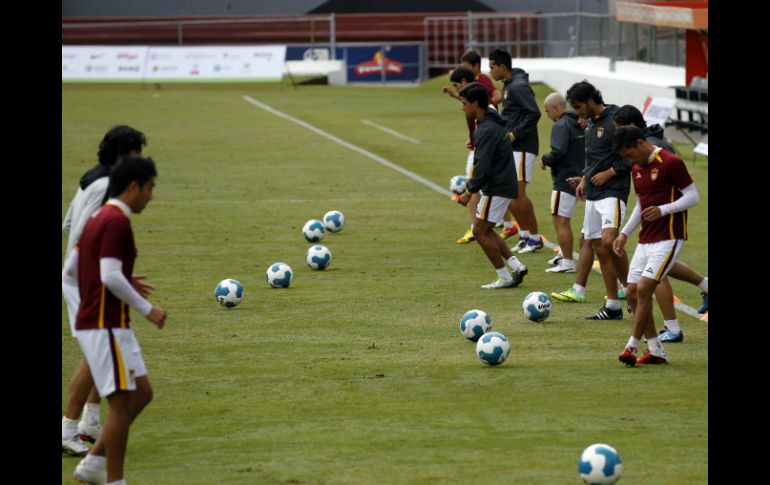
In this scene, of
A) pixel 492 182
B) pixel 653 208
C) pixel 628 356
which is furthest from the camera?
pixel 492 182

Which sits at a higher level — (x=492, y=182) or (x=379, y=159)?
(x=492, y=182)

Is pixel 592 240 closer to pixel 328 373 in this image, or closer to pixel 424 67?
pixel 328 373

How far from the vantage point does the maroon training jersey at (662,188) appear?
442 inches

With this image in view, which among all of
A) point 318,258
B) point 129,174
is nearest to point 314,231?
point 318,258

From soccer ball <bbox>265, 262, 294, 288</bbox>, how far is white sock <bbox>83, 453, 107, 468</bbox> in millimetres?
7257

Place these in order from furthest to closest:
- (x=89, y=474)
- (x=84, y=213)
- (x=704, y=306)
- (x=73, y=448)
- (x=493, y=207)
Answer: (x=493, y=207)
(x=704, y=306)
(x=73, y=448)
(x=84, y=213)
(x=89, y=474)

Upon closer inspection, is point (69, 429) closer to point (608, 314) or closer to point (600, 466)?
point (600, 466)

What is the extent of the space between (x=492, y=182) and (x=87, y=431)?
7153mm

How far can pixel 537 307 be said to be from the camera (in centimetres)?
1348

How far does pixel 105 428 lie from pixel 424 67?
1776 inches

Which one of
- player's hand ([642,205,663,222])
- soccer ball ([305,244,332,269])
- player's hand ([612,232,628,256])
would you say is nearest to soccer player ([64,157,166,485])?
player's hand ([642,205,663,222])

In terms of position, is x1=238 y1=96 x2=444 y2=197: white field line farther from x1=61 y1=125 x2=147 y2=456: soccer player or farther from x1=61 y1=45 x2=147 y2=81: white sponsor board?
x1=61 y1=125 x2=147 y2=456: soccer player

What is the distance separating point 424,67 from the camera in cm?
5247
